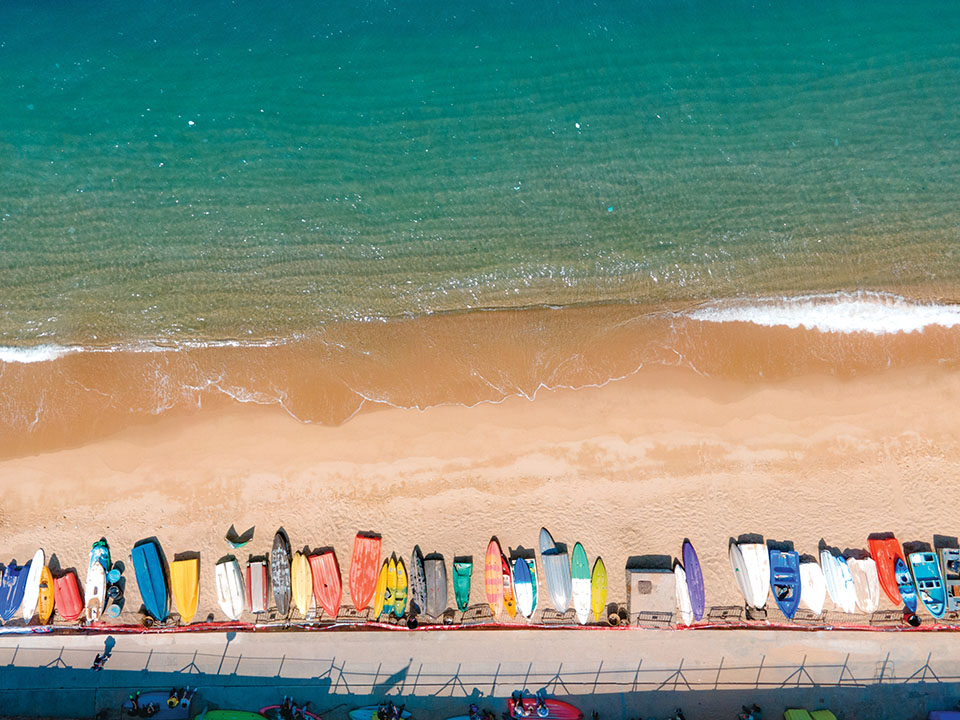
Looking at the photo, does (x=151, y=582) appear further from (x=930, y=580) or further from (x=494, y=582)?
(x=930, y=580)

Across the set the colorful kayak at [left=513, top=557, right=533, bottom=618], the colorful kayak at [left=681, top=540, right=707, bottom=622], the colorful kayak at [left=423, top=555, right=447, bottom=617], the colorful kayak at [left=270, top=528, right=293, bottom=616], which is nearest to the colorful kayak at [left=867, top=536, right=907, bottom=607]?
the colorful kayak at [left=681, top=540, right=707, bottom=622]

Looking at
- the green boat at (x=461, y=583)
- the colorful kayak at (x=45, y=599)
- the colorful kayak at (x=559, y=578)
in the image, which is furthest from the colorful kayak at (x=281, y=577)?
the colorful kayak at (x=559, y=578)

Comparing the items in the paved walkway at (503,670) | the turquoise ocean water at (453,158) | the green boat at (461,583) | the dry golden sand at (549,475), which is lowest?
the paved walkway at (503,670)

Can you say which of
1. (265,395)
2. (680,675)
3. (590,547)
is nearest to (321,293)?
(265,395)

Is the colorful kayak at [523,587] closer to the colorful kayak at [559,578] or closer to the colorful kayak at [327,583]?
the colorful kayak at [559,578]

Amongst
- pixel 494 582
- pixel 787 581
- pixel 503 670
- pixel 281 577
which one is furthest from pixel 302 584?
pixel 787 581

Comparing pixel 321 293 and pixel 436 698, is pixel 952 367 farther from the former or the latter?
pixel 321 293

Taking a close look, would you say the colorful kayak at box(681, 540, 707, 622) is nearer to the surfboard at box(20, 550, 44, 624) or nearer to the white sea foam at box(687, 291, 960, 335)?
the white sea foam at box(687, 291, 960, 335)

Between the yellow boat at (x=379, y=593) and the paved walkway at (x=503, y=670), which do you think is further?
the yellow boat at (x=379, y=593)
